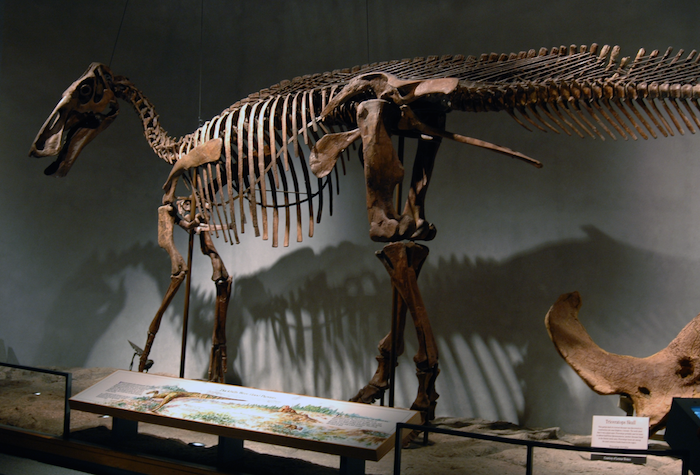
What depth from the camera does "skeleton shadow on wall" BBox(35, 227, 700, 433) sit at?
394 centimetres

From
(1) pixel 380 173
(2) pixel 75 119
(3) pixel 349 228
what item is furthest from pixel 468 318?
(2) pixel 75 119

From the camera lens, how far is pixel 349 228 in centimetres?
502

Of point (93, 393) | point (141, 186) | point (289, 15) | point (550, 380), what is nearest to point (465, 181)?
point (550, 380)

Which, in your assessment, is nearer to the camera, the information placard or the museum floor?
the information placard

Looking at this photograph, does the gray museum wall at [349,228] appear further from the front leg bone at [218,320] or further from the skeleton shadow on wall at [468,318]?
the front leg bone at [218,320]

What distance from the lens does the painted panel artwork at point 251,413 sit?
8.82ft

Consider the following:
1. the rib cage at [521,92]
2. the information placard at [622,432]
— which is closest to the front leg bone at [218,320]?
the rib cage at [521,92]

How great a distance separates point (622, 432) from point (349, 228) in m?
2.75

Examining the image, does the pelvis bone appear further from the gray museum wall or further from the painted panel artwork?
the painted panel artwork

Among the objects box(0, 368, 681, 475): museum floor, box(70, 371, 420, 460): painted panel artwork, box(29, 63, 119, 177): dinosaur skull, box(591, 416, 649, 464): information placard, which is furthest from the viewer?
box(29, 63, 119, 177): dinosaur skull

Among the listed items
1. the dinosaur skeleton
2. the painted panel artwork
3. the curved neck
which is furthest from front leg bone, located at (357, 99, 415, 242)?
the curved neck

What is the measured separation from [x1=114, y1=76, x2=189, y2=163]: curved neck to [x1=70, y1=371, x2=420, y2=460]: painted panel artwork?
2.01 meters

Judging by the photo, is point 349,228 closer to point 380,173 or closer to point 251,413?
point 380,173

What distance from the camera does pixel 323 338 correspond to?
5.09m
